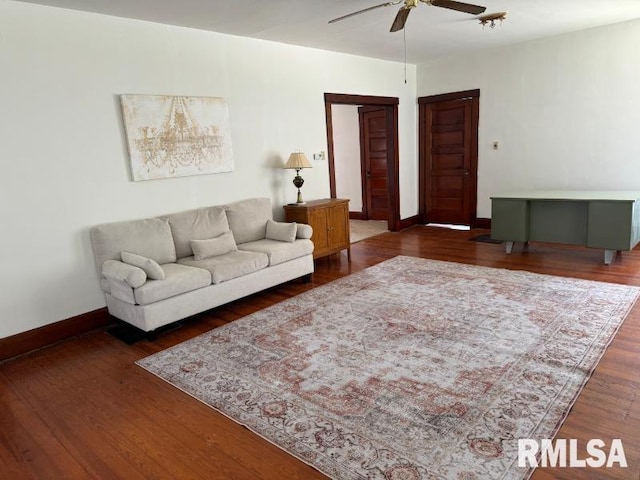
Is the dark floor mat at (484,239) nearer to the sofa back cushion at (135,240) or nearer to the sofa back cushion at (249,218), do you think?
the sofa back cushion at (249,218)

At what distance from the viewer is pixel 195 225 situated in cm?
446

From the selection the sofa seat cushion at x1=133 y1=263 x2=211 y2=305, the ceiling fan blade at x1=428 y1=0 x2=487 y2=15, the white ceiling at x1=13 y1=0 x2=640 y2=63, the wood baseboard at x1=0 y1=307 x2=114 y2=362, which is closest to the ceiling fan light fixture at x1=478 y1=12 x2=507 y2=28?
the white ceiling at x1=13 y1=0 x2=640 y2=63

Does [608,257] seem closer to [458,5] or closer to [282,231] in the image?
[458,5]

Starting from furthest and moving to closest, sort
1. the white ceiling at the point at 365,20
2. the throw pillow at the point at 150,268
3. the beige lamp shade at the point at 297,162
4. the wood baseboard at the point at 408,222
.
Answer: the wood baseboard at the point at 408,222 → the beige lamp shade at the point at 297,162 → the white ceiling at the point at 365,20 → the throw pillow at the point at 150,268

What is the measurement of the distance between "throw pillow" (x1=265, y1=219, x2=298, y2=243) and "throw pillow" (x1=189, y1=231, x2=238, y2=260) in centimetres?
53

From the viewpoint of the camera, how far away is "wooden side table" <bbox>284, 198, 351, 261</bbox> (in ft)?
17.5

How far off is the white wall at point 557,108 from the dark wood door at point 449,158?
16 cm

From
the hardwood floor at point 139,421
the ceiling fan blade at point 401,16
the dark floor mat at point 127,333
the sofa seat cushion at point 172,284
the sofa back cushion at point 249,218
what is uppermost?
the ceiling fan blade at point 401,16

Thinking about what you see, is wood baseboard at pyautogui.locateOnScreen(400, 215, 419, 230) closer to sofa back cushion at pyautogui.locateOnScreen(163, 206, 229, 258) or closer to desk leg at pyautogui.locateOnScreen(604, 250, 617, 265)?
desk leg at pyautogui.locateOnScreen(604, 250, 617, 265)

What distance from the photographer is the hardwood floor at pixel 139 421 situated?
6.93 feet

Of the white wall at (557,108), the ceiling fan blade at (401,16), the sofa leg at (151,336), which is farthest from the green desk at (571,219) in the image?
the sofa leg at (151,336)

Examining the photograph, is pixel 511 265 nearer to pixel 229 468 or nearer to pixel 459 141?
pixel 459 141

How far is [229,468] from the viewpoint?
209 centimetres

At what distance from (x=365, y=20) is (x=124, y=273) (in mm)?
3413
